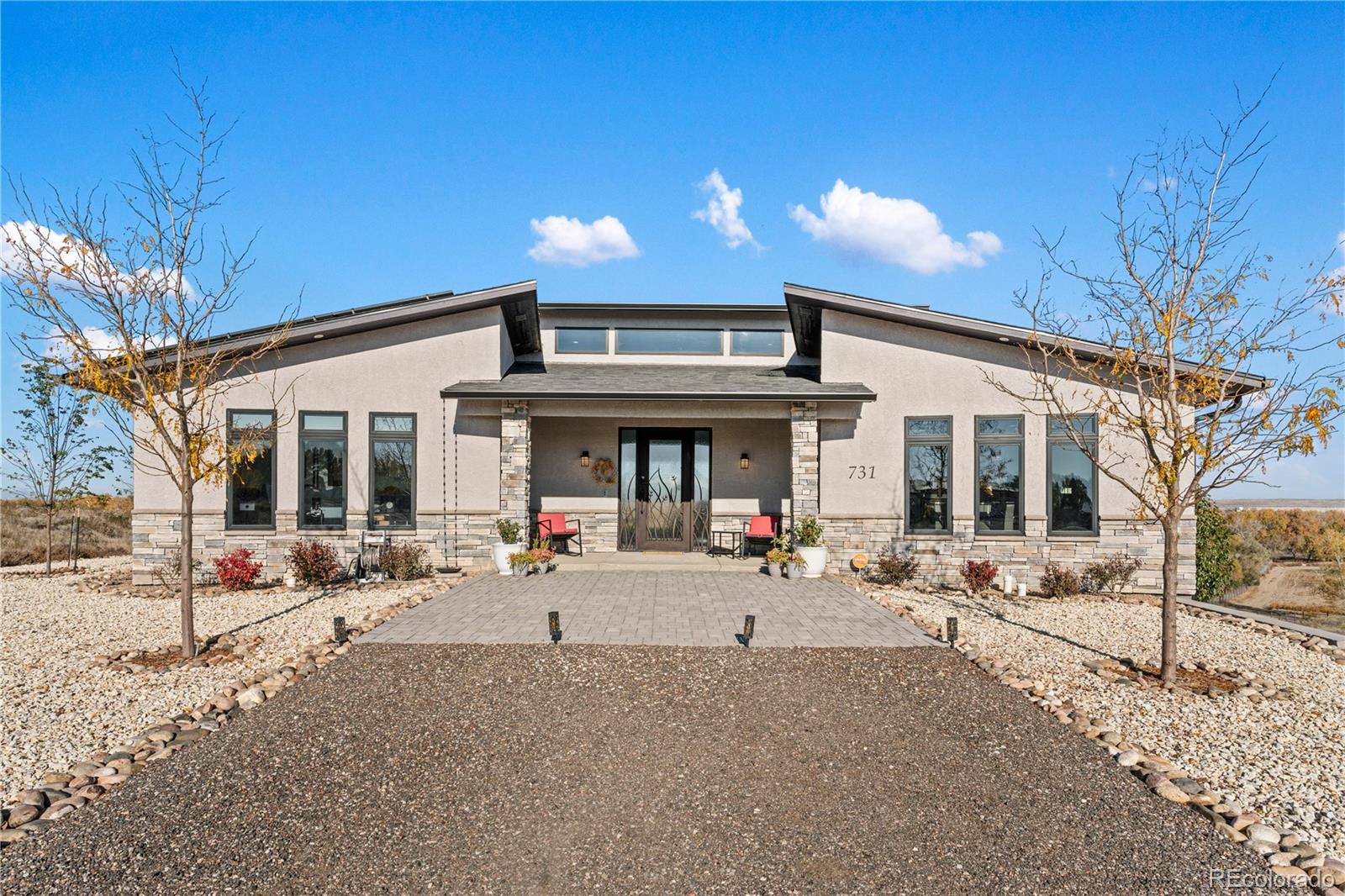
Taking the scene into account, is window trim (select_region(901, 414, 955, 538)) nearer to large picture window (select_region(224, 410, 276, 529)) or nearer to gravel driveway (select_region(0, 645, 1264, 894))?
gravel driveway (select_region(0, 645, 1264, 894))

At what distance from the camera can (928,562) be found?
11.5 m

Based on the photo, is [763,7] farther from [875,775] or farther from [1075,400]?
[875,775]

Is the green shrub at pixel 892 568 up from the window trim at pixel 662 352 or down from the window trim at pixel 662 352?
down

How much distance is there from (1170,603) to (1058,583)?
4.74m

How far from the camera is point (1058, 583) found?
418 inches

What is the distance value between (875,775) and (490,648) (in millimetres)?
3809

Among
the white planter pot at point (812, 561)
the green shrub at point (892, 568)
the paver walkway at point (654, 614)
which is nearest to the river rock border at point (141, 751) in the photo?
the paver walkway at point (654, 614)

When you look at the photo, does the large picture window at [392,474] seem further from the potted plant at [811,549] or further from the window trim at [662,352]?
the potted plant at [811,549]

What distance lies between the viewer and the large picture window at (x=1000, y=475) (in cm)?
1130

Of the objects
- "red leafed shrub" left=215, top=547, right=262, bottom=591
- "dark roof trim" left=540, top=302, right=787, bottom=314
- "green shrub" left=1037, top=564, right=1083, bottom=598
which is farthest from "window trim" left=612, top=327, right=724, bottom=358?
"red leafed shrub" left=215, top=547, right=262, bottom=591

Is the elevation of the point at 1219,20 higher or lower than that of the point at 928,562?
higher

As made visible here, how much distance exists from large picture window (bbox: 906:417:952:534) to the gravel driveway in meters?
6.27

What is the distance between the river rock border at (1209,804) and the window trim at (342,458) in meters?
10.2

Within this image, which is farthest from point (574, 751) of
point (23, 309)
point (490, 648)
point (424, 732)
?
point (23, 309)
